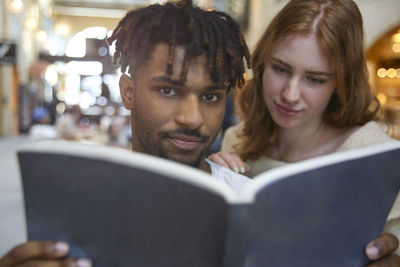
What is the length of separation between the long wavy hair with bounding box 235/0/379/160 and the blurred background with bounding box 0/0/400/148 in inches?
4.0

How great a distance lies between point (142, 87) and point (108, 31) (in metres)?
0.18

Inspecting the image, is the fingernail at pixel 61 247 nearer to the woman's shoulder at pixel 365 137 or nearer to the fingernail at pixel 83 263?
the fingernail at pixel 83 263

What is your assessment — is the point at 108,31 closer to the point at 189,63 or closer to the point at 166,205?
the point at 189,63

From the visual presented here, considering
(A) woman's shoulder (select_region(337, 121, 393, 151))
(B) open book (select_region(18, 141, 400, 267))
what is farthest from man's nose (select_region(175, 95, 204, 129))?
(A) woman's shoulder (select_region(337, 121, 393, 151))

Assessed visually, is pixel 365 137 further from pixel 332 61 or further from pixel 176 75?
pixel 176 75

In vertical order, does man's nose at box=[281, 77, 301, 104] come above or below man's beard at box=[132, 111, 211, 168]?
above

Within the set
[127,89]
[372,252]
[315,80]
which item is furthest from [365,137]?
[127,89]

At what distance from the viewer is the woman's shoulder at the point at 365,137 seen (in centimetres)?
104

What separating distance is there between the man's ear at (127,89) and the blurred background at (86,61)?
0.03 m

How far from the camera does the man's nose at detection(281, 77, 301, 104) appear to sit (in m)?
0.87

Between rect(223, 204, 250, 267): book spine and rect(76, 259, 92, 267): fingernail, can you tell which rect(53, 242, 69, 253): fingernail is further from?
rect(223, 204, 250, 267): book spine

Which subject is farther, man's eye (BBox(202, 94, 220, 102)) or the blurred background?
the blurred background

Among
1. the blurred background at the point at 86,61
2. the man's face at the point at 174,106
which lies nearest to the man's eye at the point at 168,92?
the man's face at the point at 174,106

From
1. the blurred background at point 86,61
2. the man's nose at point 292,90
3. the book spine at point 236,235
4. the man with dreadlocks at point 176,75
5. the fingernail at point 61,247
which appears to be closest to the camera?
the book spine at point 236,235
